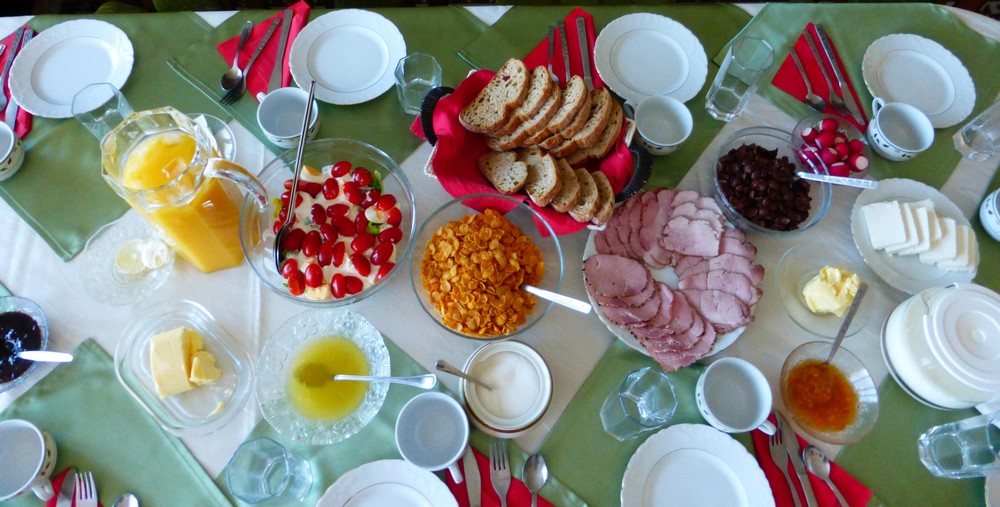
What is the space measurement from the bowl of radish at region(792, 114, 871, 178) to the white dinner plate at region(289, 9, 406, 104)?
1.19m

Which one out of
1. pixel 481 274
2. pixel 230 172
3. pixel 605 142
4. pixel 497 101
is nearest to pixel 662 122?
pixel 605 142

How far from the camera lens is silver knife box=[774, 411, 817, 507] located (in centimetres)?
122

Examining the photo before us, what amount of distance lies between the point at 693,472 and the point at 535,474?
1.15 ft

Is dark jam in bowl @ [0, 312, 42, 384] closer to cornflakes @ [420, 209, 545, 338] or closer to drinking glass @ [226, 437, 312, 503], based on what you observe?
drinking glass @ [226, 437, 312, 503]

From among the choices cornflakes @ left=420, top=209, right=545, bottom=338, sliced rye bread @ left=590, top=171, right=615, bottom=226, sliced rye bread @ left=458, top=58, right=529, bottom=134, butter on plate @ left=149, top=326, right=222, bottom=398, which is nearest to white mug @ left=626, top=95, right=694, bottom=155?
sliced rye bread @ left=590, top=171, right=615, bottom=226

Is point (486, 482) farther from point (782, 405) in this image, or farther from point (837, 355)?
point (837, 355)

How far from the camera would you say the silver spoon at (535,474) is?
1.21m

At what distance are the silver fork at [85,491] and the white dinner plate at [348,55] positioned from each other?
42.1 inches

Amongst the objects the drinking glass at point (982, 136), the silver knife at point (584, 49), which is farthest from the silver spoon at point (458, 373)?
the drinking glass at point (982, 136)

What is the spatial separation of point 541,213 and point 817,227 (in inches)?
30.9

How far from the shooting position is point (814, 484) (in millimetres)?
1248

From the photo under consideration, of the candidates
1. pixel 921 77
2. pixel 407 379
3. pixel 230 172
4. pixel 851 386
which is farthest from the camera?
pixel 921 77

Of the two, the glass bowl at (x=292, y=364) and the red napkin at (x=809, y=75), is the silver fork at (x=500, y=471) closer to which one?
the glass bowl at (x=292, y=364)

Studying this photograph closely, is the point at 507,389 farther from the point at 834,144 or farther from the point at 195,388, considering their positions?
the point at 834,144
